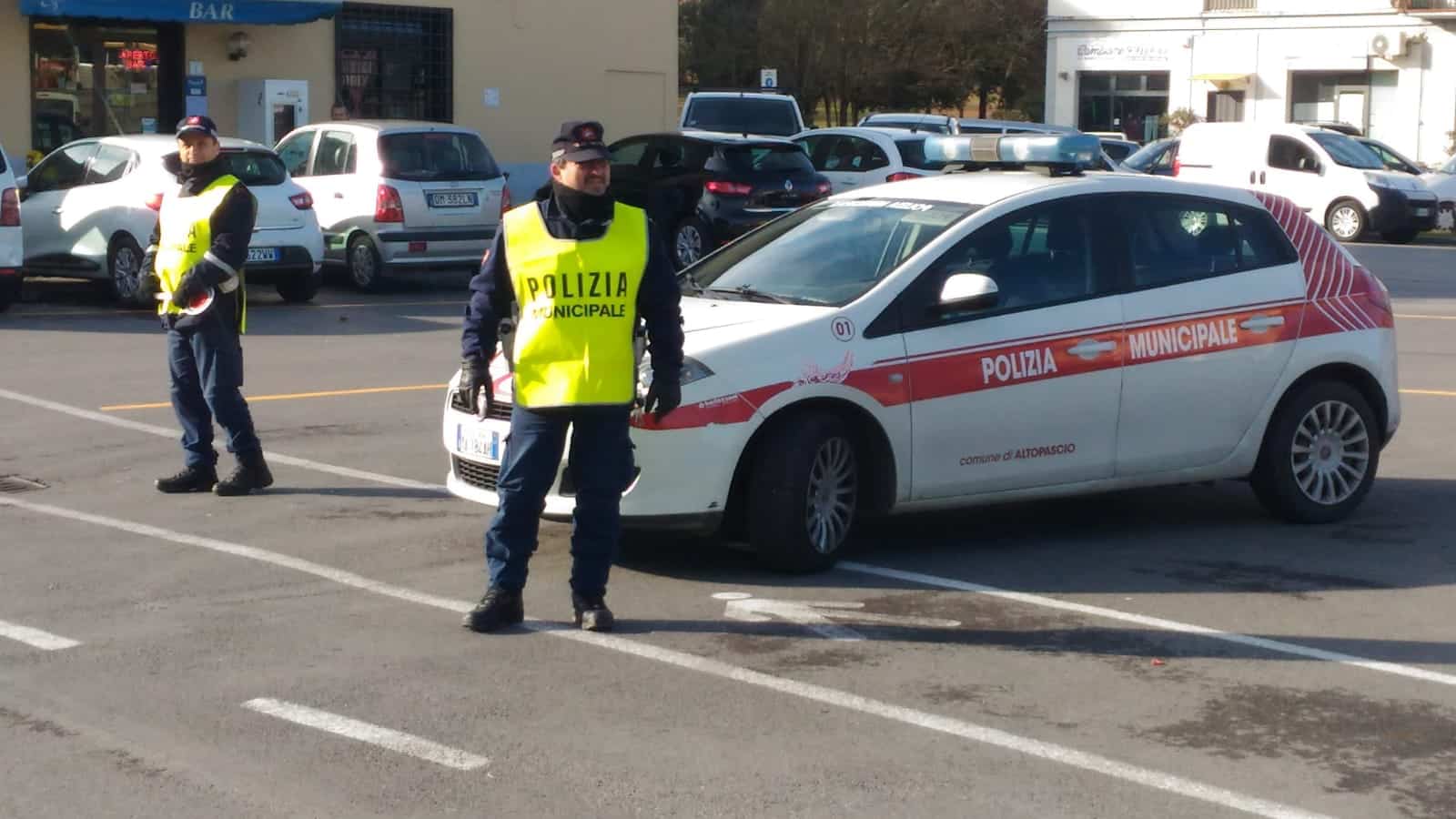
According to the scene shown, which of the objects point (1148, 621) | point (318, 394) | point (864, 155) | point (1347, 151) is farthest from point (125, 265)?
point (1347, 151)

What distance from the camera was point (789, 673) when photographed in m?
6.25

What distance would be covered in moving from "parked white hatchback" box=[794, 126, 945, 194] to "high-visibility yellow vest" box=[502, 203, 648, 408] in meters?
17.5

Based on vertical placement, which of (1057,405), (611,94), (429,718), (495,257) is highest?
(611,94)

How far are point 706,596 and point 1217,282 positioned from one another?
2.86 metres

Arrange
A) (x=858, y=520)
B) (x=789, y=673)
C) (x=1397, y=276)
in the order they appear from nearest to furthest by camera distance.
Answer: (x=789, y=673)
(x=858, y=520)
(x=1397, y=276)

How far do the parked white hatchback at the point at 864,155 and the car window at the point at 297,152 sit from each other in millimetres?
6437

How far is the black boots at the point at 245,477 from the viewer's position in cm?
907

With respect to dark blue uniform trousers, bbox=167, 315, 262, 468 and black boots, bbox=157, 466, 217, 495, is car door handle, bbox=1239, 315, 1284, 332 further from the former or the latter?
black boots, bbox=157, 466, 217, 495

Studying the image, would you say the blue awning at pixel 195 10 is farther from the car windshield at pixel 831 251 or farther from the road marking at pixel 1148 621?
the car windshield at pixel 831 251

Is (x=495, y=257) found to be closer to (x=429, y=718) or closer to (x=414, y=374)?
(x=429, y=718)

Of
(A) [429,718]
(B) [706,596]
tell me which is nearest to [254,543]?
(B) [706,596]

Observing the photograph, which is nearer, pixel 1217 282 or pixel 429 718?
pixel 429 718

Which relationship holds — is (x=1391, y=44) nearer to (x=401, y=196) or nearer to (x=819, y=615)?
(x=401, y=196)

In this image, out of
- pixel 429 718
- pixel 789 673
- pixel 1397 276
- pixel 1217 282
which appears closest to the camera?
pixel 429 718
